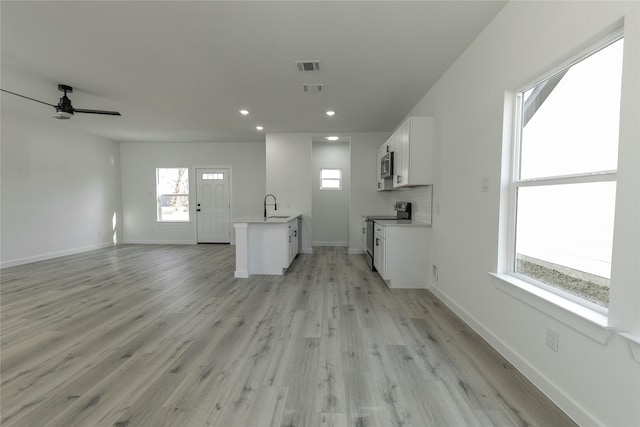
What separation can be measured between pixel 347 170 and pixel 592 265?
620 centimetres

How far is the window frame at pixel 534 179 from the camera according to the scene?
1.42m

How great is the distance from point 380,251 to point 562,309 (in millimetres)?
2645

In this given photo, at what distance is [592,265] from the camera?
1.50m

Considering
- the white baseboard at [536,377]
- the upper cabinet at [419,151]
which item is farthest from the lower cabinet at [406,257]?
the white baseboard at [536,377]

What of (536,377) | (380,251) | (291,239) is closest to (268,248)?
(291,239)

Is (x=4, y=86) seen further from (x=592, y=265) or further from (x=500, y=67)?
(x=592, y=265)

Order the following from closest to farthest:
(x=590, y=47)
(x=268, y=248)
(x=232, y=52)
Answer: (x=590, y=47) → (x=232, y=52) → (x=268, y=248)

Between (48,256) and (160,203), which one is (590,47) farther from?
(160,203)

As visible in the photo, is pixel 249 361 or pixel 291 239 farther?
pixel 291 239

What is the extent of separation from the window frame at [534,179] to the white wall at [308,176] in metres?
4.01

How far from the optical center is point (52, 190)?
18.7 feet

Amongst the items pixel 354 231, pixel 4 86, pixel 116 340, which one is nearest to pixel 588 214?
pixel 116 340

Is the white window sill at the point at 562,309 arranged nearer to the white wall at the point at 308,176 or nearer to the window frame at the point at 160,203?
the white wall at the point at 308,176

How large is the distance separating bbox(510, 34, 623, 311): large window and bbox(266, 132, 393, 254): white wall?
4.13 m
